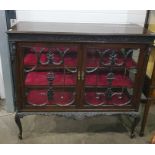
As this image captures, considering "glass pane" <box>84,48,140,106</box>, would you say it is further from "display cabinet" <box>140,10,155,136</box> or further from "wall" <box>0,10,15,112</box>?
"wall" <box>0,10,15,112</box>

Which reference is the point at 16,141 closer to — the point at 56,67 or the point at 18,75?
the point at 18,75

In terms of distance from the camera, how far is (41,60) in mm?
1337

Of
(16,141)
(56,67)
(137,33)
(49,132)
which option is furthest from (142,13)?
(16,141)

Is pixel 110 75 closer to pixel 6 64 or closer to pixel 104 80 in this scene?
pixel 104 80

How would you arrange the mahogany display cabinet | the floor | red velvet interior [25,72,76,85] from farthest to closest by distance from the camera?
the floor
red velvet interior [25,72,76,85]
the mahogany display cabinet

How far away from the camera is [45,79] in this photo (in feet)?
4.65

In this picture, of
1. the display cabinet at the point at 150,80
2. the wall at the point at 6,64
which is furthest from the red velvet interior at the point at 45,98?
the display cabinet at the point at 150,80

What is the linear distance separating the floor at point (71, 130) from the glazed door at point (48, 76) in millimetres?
282

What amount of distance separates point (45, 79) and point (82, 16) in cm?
62

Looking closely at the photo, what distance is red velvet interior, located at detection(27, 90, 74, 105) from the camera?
145 centimetres

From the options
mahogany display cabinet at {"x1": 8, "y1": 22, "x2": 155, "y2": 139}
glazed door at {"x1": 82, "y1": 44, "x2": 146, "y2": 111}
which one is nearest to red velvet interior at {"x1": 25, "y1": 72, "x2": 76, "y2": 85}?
mahogany display cabinet at {"x1": 8, "y1": 22, "x2": 155, "y2": 139}

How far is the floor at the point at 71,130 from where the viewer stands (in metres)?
1.57

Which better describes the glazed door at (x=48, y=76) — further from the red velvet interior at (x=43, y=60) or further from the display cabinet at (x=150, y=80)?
the display cabinet at (x=150, y=80)

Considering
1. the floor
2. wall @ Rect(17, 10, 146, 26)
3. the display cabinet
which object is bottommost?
the floor
